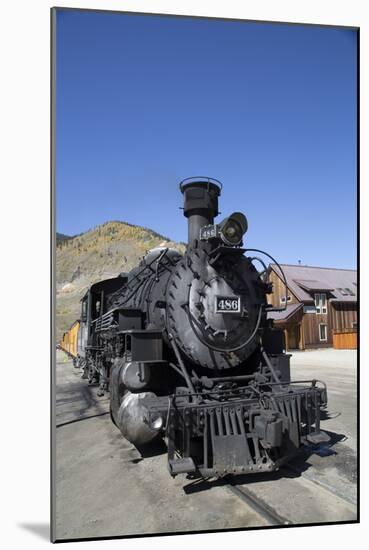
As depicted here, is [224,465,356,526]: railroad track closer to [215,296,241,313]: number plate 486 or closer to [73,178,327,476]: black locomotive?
[73,178,327,476]: black locomotive

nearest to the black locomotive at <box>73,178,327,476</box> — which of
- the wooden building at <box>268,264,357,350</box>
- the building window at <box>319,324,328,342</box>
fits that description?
the wooden building at <box>268,264,357,350</box>

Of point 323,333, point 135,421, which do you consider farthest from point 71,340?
point 135,421

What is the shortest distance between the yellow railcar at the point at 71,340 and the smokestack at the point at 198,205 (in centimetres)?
880

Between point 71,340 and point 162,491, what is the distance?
42.7ft

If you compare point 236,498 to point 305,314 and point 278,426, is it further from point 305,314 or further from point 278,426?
point 305,314

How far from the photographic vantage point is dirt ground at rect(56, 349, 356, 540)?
348 centimetres

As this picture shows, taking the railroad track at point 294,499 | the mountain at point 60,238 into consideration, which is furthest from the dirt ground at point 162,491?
the mountain at point 60,238

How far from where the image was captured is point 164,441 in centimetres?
582

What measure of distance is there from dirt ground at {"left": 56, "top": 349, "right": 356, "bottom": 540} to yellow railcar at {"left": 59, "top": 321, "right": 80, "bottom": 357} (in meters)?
8.51

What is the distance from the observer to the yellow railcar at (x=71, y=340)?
14650 mm

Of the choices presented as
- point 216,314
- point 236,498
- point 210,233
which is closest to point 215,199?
point 210,233

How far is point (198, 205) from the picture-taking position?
5691mm

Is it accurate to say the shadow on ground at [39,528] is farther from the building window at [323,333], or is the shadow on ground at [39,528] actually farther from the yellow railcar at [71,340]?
the building window at [323,333]

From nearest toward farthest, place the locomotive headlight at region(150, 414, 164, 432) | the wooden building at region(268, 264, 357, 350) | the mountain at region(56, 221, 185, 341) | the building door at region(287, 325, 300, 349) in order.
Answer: the locomotive headlight at region(150, 414, 164, 432), the mountain at region(56, 221, 185, 341), the wooden building at region(268, 264, 357, 350), the building door at region(287, 325, 300, 349)
